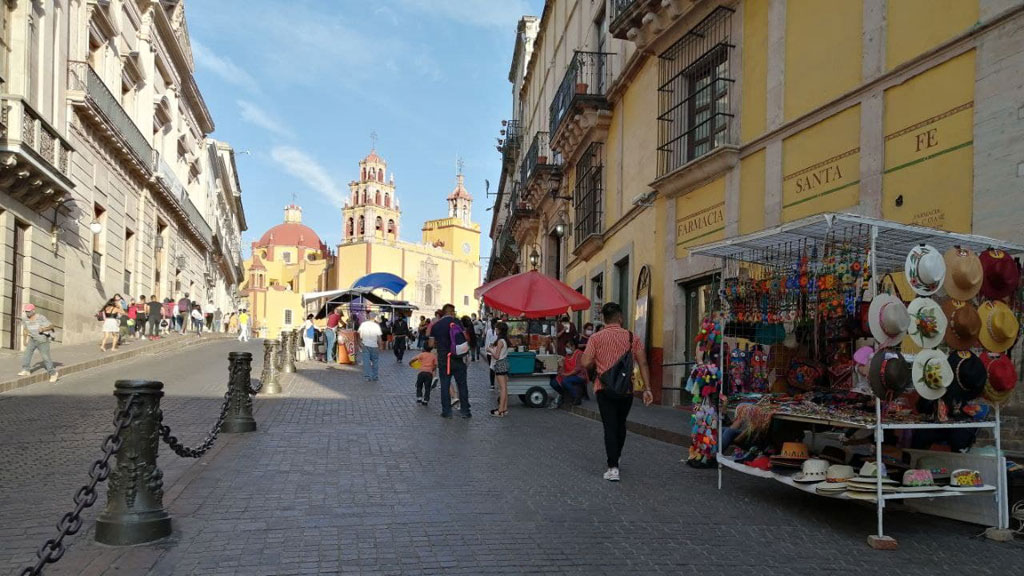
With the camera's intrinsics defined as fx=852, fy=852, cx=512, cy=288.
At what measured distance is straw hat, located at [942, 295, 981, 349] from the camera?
5.92m

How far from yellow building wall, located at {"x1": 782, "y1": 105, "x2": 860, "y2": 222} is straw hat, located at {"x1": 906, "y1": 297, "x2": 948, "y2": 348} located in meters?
3.67

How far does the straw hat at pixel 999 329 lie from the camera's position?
19.4ft

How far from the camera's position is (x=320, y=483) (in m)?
7.01

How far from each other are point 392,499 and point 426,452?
2472 mm

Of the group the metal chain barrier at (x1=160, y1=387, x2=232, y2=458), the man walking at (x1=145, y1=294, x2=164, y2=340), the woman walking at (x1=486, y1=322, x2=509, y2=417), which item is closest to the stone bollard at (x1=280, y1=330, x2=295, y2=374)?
the woman walking at (x1=486, y1=322, x2=509, y2=417)

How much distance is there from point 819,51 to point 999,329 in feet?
17.7

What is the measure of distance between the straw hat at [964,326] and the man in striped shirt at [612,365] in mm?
2666

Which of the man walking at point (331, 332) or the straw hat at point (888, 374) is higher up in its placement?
the straw hat at point (888, 374)

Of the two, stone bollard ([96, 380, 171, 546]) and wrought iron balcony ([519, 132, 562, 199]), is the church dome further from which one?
stone bollard ([96, 380, 171, 546])

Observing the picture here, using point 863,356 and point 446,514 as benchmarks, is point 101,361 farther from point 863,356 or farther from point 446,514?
point 863,356

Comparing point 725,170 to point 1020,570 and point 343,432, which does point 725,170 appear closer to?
point 343,432

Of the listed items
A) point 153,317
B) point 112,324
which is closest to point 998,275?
point 112,324

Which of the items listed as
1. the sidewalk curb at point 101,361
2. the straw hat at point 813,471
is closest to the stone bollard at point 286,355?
the sidewalk curb at point 101,361

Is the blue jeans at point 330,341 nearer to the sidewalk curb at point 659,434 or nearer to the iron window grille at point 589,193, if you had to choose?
the iron window grille at point 589,193
